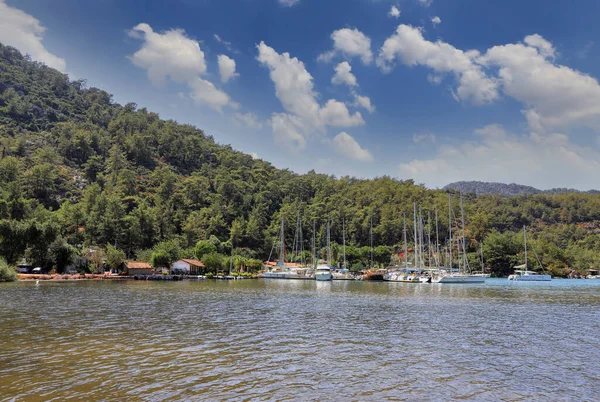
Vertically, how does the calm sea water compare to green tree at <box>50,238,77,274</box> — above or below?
below

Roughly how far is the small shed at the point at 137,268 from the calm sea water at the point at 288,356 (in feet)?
191

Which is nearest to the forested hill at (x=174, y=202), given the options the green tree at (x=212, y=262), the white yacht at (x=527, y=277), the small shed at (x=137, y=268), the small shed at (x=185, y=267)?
the green tree at (x=212, y=262)

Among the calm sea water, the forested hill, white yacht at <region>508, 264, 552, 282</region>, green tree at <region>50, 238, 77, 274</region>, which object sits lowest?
white yacht at <region>508, 264, 552, 282</region>

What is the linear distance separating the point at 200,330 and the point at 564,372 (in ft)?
53.2

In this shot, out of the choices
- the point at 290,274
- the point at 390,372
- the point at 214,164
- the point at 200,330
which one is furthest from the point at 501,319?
the point at 214,164

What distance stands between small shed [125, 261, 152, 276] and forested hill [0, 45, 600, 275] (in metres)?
3.29

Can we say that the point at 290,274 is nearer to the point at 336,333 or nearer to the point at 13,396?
the point at 336,333

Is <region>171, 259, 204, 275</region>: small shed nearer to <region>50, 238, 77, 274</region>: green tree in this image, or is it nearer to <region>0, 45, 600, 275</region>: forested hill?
<region>0, 45, 600, 275</region>: forested hill

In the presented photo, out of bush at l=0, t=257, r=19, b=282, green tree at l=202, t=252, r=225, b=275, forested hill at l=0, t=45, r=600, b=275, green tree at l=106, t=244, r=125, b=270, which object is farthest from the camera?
forested hill at l=0, t=45, r=600, b=275

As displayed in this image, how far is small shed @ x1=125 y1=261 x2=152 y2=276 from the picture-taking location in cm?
8538

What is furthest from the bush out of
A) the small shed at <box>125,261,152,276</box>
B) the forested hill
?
the small shed at <box>125,261,152,276</box>

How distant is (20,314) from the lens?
25.8 m

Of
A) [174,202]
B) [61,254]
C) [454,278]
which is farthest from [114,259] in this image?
[454,278]

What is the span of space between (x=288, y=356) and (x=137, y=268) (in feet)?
251
